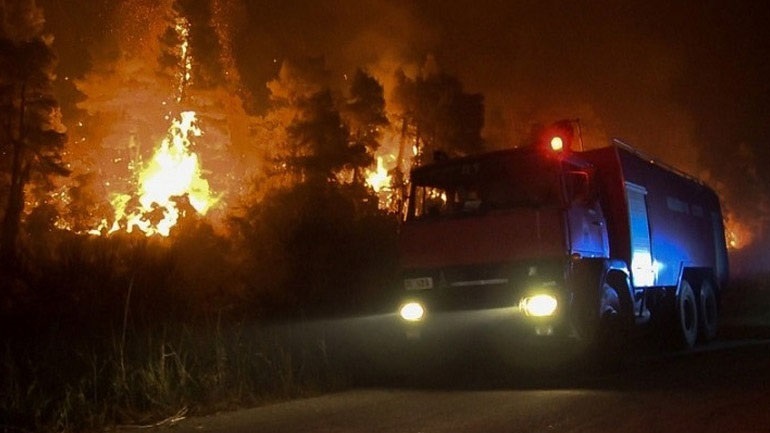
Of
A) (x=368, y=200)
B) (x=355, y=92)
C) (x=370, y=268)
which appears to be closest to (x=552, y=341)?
(x=370, y=268)

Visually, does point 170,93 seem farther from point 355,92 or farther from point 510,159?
point 510,159

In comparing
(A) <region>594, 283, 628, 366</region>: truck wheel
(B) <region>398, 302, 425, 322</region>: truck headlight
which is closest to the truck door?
(A) <region>594, 283, 628, 366</region>: truck wheel

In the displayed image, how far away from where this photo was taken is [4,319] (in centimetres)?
1402

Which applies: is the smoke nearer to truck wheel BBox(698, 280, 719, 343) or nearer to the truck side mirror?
the truck side mirror

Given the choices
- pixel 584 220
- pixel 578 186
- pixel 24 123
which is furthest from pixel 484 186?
pixel 24 123

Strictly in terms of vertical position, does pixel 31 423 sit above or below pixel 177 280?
below

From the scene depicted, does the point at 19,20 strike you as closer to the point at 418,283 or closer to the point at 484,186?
the point at 484,186

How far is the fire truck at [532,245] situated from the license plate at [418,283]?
2 cm

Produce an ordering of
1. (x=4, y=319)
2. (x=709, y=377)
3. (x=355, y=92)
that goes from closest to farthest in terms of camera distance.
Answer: (x=709, y=377), (x=4, y=319), (x=355, y=92)

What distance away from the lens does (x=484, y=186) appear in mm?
11547

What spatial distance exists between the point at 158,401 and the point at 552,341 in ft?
17.6

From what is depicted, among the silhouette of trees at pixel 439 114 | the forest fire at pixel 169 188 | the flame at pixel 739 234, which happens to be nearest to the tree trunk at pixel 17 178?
the forest fire at pixel 169 188

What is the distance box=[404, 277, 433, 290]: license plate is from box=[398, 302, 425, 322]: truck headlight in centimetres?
23

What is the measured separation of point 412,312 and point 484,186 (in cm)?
216
